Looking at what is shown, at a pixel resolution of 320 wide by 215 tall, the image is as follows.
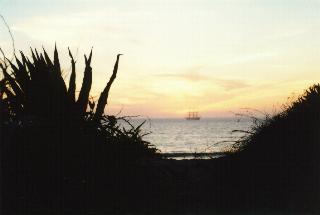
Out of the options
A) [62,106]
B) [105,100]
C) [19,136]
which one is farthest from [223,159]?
[19,136]

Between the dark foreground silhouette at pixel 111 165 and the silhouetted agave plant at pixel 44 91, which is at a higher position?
the silhouetted agave plant at pixel 44 91

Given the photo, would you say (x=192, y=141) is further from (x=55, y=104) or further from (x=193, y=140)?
(x=55, y=104)

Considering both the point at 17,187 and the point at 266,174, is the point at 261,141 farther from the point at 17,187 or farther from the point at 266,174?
the point at 17,187

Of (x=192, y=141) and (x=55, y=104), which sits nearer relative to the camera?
(x=55, y=104)

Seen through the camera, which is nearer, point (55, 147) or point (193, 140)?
point (55, 147)

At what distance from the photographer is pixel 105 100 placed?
7203 mm

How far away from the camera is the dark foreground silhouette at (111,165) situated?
614 cm

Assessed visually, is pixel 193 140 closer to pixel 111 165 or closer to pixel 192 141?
pixel 192 141

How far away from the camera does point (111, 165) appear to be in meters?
6.45

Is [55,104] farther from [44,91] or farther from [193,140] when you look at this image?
[193,140]

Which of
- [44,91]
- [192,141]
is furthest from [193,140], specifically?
[44,91]

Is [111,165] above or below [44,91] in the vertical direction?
below

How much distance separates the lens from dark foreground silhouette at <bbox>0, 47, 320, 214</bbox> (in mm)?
6141

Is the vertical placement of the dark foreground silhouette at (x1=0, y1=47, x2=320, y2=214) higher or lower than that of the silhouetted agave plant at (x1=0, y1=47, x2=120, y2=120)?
lower
